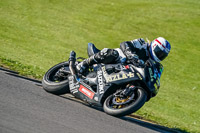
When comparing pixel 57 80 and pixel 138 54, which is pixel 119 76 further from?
pixel 57 80

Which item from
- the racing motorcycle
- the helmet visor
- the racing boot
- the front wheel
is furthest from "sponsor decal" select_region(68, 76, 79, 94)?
the helmet visor

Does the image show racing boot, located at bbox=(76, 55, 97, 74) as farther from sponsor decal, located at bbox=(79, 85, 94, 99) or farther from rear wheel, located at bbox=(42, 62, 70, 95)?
sponsor decal, located at bbox=(79, 85, 94, 99)

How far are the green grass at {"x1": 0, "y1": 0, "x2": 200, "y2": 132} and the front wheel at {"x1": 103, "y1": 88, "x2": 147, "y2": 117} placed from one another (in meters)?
1.78

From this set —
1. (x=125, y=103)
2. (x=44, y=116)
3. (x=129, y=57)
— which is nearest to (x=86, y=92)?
(x=125, y=103)

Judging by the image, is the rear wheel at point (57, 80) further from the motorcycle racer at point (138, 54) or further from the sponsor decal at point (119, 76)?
the sponsor decal at point (119, 76)

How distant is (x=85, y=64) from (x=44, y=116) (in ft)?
6.87

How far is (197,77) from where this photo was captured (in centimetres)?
1289

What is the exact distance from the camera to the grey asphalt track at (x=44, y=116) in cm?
387

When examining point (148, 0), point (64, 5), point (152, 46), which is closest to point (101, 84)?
point (152, 46)

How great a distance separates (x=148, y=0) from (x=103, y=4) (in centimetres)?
394

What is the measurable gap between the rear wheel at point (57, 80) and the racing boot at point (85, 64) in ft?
0.93

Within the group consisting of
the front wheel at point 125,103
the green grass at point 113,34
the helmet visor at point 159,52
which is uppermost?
the helmet visor at point 159,52

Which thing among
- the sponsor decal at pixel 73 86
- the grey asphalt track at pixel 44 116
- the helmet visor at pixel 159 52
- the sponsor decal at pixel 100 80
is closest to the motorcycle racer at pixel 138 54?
the helmet visor at pixel 159 52

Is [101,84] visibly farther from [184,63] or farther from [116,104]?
[184,63]
